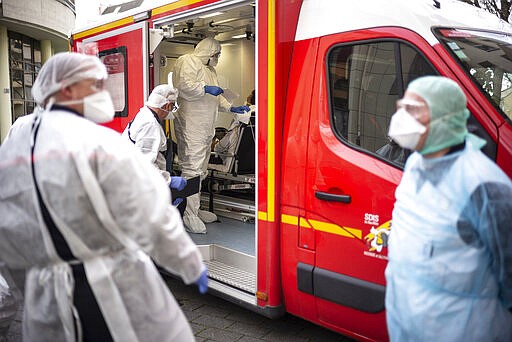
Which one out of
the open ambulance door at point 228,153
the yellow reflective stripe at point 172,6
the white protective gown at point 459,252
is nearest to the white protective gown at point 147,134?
the open ambulance door at point 228,153

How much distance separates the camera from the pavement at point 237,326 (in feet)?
12.2

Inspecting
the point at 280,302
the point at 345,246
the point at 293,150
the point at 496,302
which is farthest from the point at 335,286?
the point at 496,302

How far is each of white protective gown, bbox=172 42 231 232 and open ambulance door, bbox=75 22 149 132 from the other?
72cm

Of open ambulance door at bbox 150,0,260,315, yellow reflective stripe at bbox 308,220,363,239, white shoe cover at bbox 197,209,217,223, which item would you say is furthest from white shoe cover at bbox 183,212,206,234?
yellow reflective stripe at bbox 308,220,363,239

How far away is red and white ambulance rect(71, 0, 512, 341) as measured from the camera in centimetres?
280

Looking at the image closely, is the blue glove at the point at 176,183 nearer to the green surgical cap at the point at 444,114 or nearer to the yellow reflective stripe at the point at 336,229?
the yellow reflective stripe at the point at 336,229

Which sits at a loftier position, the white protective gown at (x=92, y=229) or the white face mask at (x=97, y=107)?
the white face mask at (x=97, y=107)

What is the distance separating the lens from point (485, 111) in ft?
8.32

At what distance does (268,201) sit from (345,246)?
638 millimetres

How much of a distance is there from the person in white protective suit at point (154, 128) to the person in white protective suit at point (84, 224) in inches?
88.5

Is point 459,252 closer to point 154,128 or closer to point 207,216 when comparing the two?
point 154,128

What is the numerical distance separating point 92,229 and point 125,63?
3.27 m

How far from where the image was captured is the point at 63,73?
200 cm

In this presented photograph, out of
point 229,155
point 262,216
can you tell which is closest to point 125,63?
point 229,155
